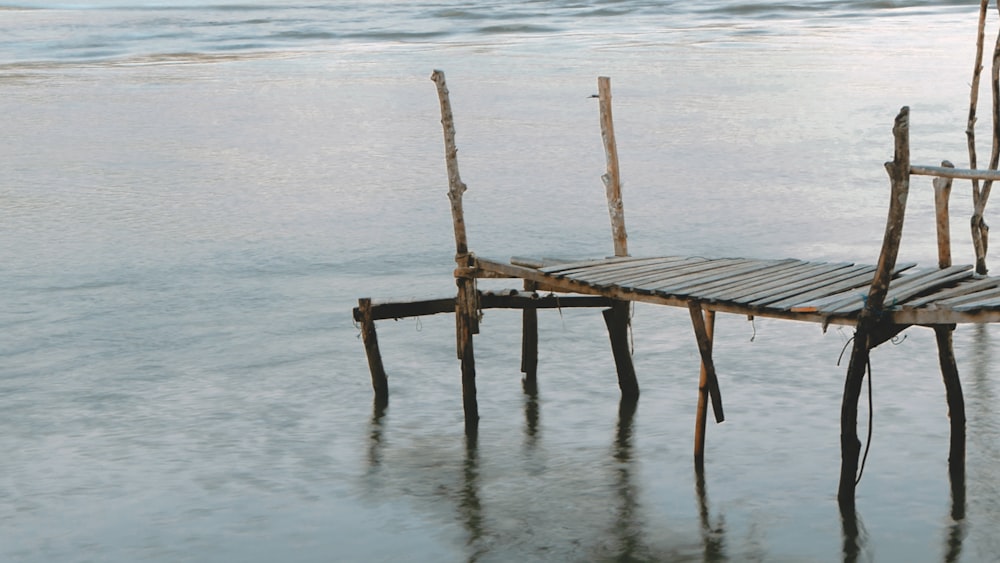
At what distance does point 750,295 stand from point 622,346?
197 centimetres

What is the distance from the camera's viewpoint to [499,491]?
24.2 ft

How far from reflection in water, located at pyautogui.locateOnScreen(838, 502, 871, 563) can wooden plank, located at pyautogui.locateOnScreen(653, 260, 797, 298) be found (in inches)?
48.3

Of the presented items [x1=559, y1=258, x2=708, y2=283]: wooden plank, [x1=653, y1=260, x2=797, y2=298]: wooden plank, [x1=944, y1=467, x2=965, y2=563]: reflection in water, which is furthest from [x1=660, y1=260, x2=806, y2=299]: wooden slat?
[x1=944, y1=467, x2=965, y2=563]: reflection in water

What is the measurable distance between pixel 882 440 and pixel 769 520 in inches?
51.4

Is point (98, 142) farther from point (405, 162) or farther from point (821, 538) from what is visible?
point (821, 538)

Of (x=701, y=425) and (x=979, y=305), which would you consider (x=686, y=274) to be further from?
(x=979, y=305)

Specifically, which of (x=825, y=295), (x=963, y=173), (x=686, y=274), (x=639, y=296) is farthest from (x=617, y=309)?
(x=963, y=173)

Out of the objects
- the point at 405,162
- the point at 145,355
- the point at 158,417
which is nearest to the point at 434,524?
the point at 158,417

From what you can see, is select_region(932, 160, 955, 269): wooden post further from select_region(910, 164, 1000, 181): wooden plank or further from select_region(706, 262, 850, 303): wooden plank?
select_region(910, 164, 1000, 181): wooden plank

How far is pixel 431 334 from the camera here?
34.4 ft

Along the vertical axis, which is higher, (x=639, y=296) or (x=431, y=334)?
(x=639, y=296)

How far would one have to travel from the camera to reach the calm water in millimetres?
7004

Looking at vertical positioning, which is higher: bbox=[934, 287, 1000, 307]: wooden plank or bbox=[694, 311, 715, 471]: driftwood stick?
bbox=[934, 287, 1000, 307]: wooden plank

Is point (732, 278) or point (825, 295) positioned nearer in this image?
point (825, 295)
